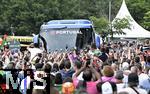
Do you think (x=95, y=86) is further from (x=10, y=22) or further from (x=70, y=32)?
(x=10, y=22)

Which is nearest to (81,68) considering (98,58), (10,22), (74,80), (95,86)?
(74,80)

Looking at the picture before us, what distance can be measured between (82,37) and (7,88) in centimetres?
1665

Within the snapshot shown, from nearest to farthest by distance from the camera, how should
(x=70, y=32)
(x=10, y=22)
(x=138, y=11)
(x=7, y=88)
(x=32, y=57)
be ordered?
1. (x=7, y=88)
2. (x=32, y=57)
3. (x=70, y=32)
4. (x=10, y=22)
5. (x=138, y=11)

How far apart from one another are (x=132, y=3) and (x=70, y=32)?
60.6 meters

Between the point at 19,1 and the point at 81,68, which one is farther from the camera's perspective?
the point at 19,1

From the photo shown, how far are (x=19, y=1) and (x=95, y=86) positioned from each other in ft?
218

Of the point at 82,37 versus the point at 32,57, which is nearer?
the point at 32,57

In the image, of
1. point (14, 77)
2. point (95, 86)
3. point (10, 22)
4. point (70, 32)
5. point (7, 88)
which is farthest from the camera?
point (10, 22)

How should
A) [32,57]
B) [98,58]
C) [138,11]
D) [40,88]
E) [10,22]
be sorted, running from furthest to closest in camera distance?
[138,11] < [10,22] < [32,57] < [98,58] < [40,88]

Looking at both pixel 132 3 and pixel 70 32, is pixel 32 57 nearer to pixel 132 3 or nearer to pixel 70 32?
pixel 70 32

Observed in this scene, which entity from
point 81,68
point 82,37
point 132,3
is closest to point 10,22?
point 132,3

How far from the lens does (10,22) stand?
75938mm

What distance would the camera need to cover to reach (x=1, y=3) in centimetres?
7750

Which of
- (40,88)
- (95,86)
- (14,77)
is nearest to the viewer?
(40,88)
